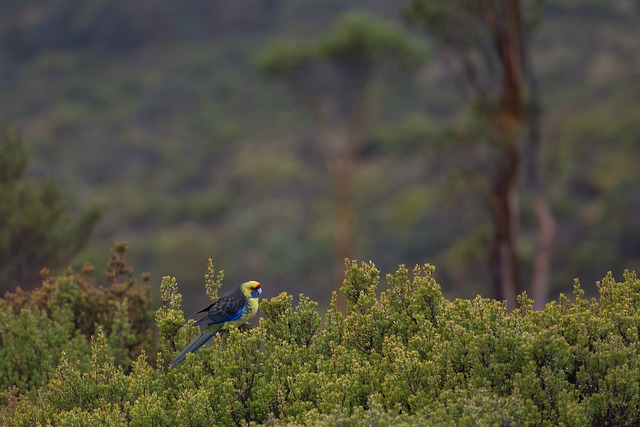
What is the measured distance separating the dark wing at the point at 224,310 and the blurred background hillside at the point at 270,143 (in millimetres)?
10737

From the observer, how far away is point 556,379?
5.68 metres

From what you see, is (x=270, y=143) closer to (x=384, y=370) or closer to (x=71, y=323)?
(x=71, y=323)

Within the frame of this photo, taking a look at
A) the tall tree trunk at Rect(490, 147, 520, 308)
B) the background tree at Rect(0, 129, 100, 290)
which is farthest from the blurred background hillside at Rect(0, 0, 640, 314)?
the background tree at Rect(0, 129, 100, 290)

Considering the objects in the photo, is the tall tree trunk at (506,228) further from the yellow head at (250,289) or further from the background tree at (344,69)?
the yellow head at (250,289)

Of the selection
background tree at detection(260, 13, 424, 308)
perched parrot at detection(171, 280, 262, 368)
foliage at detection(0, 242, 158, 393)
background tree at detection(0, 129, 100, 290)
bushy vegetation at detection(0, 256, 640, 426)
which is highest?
background tree at detection(260, 13, 424, 308)

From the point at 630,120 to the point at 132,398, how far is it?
38.4m

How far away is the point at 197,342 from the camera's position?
6.63m

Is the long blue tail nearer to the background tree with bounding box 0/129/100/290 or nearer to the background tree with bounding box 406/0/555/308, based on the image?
the background tree with bounding box 0/129/100/290

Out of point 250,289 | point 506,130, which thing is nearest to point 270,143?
point 506,130

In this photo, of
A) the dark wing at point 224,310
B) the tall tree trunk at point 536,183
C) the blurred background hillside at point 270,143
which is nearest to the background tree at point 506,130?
the tall tree trunk at point 536,183

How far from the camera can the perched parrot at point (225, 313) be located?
21.7 feet

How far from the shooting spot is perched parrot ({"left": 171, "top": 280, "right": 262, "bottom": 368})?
6.61 meters

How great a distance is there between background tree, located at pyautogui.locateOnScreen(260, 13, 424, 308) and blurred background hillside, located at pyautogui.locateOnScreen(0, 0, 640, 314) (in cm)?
86

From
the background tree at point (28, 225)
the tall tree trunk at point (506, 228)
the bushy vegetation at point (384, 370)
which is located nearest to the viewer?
the bushy vegetation at point (384, 370)
